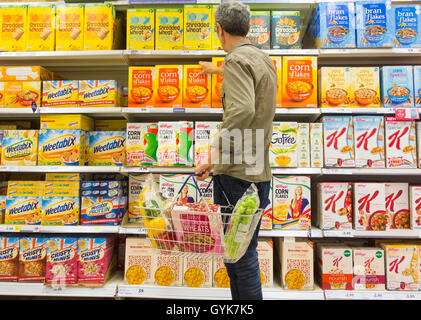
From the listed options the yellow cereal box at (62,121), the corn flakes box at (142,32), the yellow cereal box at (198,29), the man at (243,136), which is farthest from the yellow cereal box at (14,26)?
the man at (243,136)

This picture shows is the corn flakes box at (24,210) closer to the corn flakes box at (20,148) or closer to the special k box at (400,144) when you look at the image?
the corn flakes box at (20,148)

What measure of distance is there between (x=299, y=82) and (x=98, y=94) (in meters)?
1.63

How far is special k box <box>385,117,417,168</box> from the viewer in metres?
2.30

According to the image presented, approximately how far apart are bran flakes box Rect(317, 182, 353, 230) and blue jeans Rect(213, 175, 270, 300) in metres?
0.91

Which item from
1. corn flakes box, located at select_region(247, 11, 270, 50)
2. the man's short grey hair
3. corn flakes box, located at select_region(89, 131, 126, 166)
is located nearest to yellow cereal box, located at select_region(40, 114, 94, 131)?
corn flakes box, located at select_region(89, 131, 126, 166)

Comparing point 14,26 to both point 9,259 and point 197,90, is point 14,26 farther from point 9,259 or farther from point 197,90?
point 9,259

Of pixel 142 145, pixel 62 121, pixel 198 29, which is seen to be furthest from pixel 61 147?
pixel 198 29

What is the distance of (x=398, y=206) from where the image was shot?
2.31 m

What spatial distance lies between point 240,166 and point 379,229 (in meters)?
1.44

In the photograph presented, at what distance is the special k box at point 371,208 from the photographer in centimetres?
227

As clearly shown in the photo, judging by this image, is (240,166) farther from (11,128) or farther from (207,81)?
(11,128)

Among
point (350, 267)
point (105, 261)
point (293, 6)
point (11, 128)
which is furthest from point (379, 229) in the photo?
point (11, 128)

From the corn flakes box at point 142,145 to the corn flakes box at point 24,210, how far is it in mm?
851
